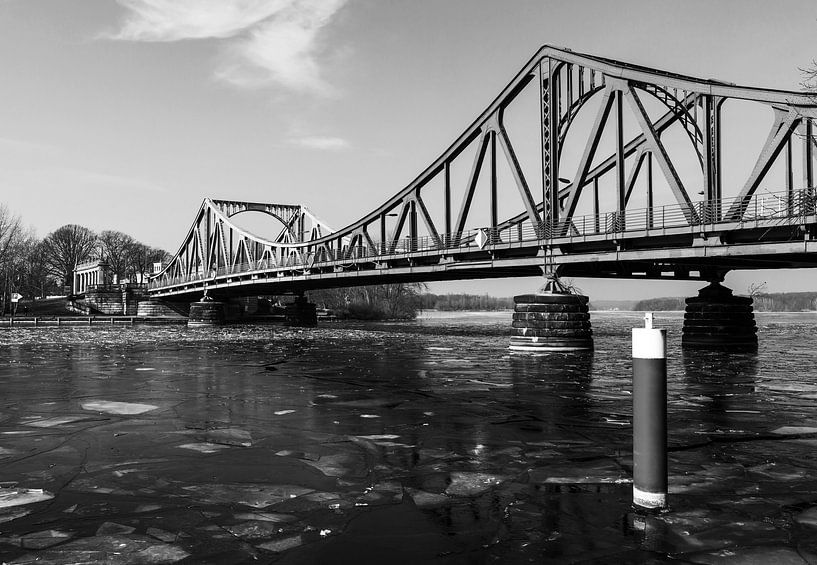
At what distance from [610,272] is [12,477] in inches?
1157

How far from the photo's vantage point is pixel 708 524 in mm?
4484

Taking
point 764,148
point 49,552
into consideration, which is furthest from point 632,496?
point 764,148

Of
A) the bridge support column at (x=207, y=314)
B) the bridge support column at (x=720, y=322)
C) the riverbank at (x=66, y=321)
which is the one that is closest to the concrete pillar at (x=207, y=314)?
the bridge support column at (x=207, y=314)

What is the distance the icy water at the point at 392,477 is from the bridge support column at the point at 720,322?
20.9 meters

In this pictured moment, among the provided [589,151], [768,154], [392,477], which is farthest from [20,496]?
[589,151]

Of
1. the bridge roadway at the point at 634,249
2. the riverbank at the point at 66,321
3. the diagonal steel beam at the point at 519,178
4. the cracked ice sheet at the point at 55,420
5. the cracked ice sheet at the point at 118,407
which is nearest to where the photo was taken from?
the cracked ice sheet at the point at 55,420

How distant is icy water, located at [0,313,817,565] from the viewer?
4.09 metres

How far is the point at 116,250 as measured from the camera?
131m

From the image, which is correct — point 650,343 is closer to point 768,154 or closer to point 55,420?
point 55,420

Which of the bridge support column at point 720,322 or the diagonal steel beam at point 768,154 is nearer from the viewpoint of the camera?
the diagonal steel beam at point 768,154

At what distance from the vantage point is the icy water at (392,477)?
409 centimetres

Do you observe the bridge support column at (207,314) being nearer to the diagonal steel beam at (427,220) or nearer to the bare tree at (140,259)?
the diagonal steel beam at (427,220)

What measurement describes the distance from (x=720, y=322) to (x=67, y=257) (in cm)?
11942

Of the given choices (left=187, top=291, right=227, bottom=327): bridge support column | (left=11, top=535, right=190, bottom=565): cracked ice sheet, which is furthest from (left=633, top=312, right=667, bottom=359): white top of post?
(left=187, top=291, right=227, bottom=327): bridge support column
